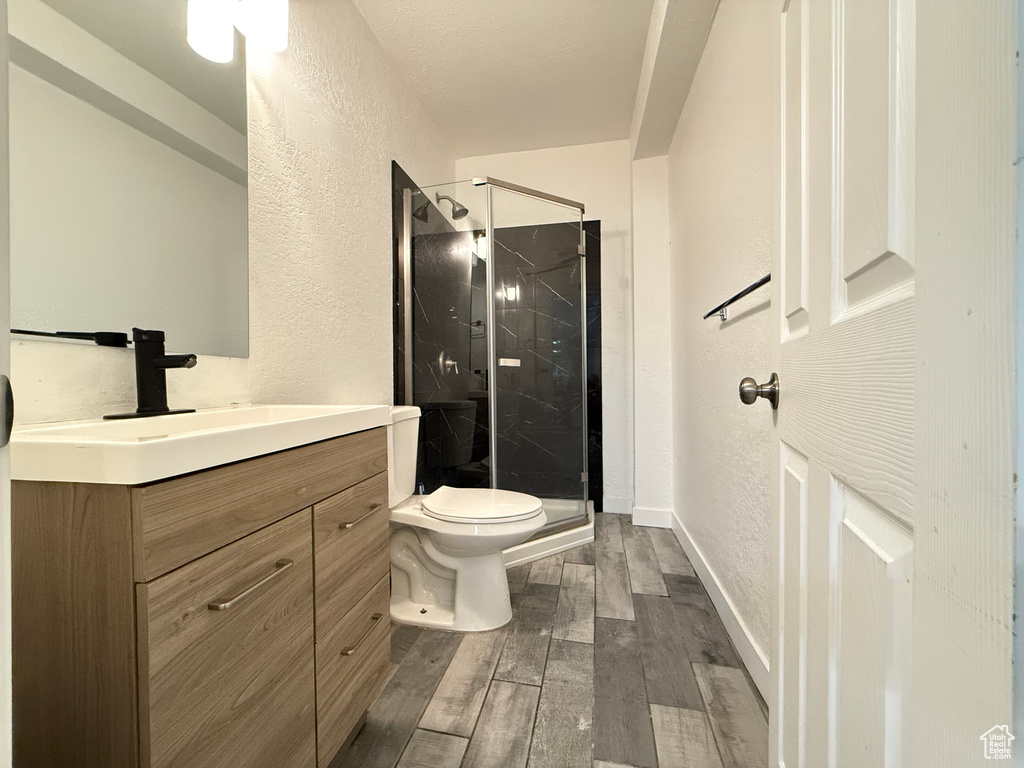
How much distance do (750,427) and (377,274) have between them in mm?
1627

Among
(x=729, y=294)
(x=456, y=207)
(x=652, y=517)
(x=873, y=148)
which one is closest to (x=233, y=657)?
(x=873, y=148)

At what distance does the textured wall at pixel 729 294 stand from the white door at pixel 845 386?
49 cm

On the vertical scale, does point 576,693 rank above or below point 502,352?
below

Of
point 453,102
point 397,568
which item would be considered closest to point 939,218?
point 397,568

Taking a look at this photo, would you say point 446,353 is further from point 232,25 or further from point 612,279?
point 232,25

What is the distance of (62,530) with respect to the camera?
21.8 inches

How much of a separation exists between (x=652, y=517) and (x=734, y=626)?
48.1 inches

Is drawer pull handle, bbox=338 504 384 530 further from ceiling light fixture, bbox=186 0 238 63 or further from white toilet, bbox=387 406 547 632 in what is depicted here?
ceiling light fixture, bbox=186 0 238 63

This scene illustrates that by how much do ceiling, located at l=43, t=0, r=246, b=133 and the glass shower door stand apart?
54.3 inches

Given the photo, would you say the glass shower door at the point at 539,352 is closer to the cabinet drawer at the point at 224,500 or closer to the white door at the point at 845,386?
the cabinet drawer at the point at 224,500

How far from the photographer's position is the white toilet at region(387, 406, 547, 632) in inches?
60.8

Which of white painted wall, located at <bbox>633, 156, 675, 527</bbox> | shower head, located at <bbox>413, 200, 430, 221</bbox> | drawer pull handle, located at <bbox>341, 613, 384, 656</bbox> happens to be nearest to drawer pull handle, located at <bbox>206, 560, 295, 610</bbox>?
drawer pull handle, located at <bbox>341, 613, 384, 656</bbox>

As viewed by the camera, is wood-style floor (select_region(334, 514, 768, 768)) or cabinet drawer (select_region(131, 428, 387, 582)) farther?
wood-style floor (select_region(334, 514, 768, 768))

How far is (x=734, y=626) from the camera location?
1.43 m
